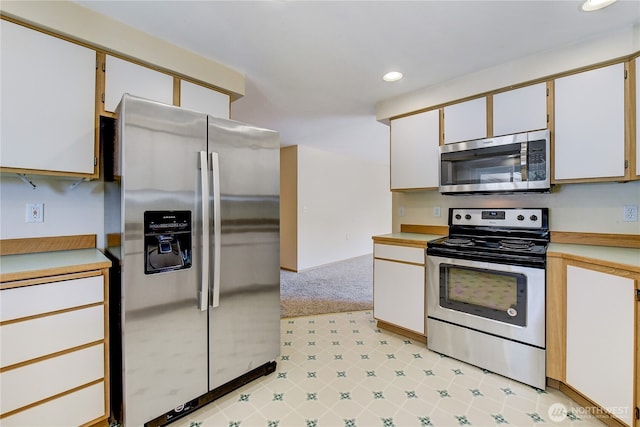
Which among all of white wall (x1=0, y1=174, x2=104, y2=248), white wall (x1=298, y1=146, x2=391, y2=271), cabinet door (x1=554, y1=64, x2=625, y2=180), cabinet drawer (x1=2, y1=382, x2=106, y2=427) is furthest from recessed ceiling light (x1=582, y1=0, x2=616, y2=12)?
white wall (x1=298, y1=146, x2=391, y2=271)

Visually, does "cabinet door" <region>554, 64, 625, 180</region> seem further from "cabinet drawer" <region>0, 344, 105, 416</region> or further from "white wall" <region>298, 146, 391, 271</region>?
"white wall" <region>298, 146, 391, 271</region>

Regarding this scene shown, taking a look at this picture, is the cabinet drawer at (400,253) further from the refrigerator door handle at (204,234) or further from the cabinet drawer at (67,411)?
the cabinet drawer at (67,411)

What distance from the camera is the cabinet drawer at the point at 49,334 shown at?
1254 millimetres

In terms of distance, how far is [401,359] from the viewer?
7.50 feet

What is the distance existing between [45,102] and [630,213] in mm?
3788

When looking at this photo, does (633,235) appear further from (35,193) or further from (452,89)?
(35,193)

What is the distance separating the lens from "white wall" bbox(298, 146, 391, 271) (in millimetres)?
5238

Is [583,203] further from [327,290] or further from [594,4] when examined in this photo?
[327,290]

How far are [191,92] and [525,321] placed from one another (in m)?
2.89

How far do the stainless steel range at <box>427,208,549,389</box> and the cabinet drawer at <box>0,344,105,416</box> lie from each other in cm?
228

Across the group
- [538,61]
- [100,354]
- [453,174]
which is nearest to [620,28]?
[538,61]

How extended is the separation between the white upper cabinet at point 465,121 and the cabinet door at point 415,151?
0.33 ft

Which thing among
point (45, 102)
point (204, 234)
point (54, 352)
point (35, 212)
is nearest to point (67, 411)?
point (54, 352)

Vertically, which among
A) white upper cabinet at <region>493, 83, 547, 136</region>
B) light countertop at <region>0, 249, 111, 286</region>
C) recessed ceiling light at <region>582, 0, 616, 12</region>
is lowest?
light countertop at <region>0, 249, 111, 286</region>
